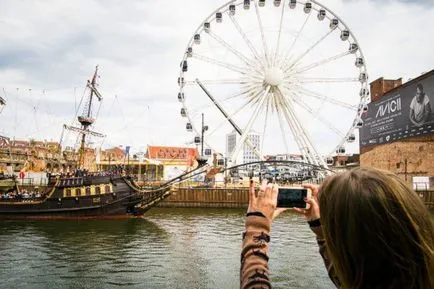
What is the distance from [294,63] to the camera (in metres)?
38.4

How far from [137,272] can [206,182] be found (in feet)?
120

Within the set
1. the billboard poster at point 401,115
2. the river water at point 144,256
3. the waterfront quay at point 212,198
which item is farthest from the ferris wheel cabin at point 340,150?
the billboard poster at point 401,115

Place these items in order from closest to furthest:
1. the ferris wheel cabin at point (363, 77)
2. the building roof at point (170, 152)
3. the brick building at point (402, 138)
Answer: the ferris wheel cabin at point (363, 77) < the brick building at point (402, 138) < the building roof at point (170, 152)

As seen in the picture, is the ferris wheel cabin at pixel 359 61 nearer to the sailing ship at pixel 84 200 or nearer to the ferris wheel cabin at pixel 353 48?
the ferris wheel cabin at pixel 353 48

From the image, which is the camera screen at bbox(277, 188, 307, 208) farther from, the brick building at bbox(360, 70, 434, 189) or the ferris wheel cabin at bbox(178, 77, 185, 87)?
the brick building at bbox(360, 70, 434, 189)

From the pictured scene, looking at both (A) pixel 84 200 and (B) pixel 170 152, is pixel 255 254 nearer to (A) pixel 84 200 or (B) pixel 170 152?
(A) pixel 84 200

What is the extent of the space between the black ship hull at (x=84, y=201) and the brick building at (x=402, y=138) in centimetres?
3034

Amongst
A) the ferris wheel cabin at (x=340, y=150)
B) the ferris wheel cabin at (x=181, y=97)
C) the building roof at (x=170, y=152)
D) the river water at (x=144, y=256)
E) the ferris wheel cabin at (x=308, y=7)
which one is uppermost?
the ferris wheel cabin at (x=308, y=7)

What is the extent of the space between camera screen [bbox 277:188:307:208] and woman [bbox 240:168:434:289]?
837mm

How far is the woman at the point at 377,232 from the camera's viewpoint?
1.54 metres

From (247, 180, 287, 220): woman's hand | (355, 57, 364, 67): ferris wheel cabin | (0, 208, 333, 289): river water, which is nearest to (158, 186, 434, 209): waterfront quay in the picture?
(0, 208, 333, 289): river water

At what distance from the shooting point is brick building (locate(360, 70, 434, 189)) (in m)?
54.8

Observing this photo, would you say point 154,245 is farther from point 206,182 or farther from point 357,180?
point 206,182

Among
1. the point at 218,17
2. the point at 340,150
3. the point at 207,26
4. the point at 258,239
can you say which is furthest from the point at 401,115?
the point at 258,239
